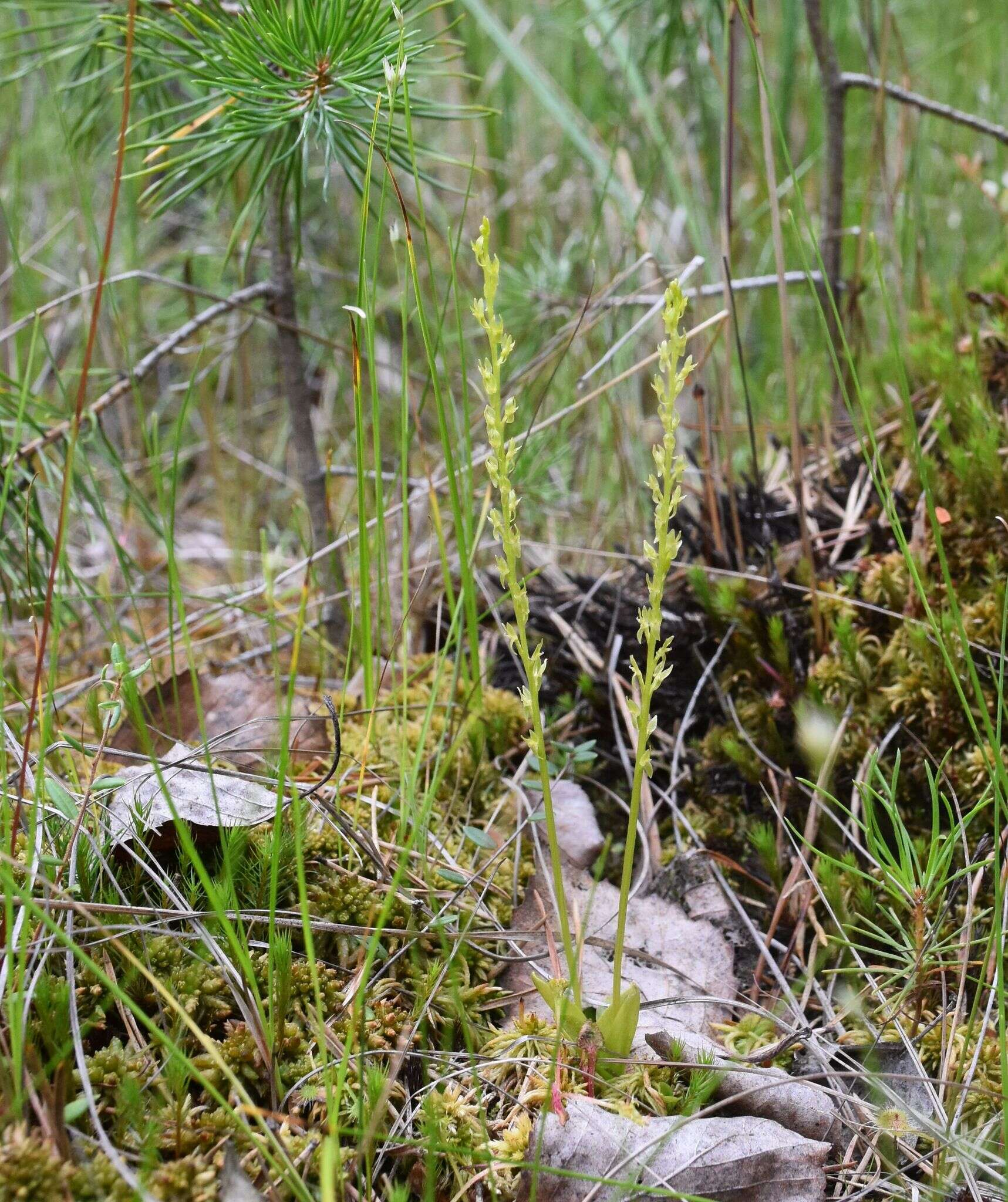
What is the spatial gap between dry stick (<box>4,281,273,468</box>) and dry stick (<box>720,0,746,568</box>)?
35.7 inches

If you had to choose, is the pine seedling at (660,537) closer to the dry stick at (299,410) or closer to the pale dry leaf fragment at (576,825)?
the pale dry leaf fragment at (576,825)

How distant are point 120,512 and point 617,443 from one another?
173cm

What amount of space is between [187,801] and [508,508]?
65 centimetres

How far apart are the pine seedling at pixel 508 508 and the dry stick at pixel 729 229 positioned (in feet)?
2.36

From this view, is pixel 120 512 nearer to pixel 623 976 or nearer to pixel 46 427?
pixel 46 427

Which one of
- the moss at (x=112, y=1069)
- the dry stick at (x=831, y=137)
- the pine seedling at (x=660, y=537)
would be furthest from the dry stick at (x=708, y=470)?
the moss at (x=112, y=1069)

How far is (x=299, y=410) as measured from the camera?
1982 millimetres

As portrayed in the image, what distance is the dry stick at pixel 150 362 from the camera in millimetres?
1797

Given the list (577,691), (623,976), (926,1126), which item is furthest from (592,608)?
(926,1126)

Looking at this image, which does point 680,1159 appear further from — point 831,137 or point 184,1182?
point 831,137

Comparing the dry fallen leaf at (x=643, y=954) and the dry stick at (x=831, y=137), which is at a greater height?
the dry stick at (x=831, y=137)

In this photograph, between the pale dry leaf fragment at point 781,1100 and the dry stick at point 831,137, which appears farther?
the dry stick at point 831,137

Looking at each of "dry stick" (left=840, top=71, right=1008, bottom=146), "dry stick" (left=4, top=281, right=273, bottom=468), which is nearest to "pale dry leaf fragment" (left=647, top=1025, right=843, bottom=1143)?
"dry stick" (left=4, top=281, right=273, bottom=468)

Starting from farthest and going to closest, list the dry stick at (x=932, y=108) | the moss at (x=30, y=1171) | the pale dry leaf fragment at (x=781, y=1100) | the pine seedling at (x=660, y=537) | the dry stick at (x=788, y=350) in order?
1. the dry stick at (x=932, y=108)
2. the dry stick at (x=788, y=350)
3. the pale dry leaf fragment at (x=781, y=1100)
4. the pine seedling at (x=660, y=537)
5. the moss at (x=30, y=1171)
